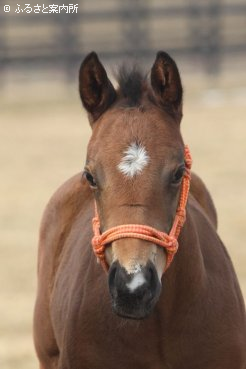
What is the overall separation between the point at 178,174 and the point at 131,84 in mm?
446

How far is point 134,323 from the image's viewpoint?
13.0ft

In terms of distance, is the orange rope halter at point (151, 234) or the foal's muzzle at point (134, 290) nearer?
the foal's muzzle at point (134, 290)

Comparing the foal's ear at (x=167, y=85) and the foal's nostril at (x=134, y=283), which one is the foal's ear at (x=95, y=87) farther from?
the foal's nostril at (x=134, y=283)

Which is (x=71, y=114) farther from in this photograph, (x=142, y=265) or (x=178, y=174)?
(x=142, y=265)

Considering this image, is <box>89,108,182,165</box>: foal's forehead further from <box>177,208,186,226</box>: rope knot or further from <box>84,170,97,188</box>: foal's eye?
<box>177,208,186,226</box>: rope knot

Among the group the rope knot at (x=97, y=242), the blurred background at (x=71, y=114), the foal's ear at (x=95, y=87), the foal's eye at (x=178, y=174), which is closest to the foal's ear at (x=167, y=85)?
the foal's ear at (x=95, y=87)

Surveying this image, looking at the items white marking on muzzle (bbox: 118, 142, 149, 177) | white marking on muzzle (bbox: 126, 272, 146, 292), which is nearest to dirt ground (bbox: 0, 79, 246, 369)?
white marking on muzzle (bbox: 118, 142, 149, 177)

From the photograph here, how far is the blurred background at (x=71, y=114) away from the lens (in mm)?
9523

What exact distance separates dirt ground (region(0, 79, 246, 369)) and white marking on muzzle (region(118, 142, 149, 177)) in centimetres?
334

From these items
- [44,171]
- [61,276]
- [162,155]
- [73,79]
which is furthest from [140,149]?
[73,79]

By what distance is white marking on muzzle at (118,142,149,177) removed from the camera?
368 centimetres

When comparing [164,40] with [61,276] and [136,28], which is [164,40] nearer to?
[136,28]

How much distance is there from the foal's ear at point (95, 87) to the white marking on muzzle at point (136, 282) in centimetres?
84

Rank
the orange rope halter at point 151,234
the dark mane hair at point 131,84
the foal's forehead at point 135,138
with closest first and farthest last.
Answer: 1. the orange rope halter at point 151,234
2. the foal's forehead at point 135,138
3. the dark mane hair at point 131,84
